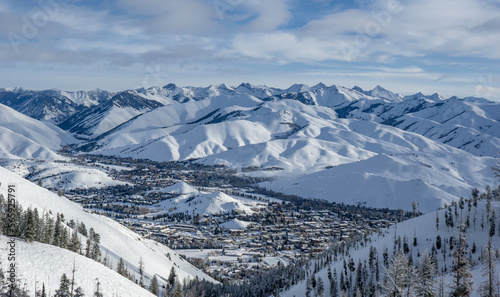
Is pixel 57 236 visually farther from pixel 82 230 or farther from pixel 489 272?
pixel 489 272

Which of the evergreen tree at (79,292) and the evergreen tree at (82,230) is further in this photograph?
the evergreen tree at (82,230)

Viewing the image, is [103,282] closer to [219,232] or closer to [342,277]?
[342,277]

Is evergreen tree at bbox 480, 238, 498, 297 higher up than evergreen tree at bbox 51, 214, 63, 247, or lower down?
higher up

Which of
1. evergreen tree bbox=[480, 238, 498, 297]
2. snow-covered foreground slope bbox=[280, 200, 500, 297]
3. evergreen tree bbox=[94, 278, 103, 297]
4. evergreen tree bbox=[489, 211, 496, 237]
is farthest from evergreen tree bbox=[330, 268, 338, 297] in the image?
evergreen tree bbox=[94, 278, 103, 297]

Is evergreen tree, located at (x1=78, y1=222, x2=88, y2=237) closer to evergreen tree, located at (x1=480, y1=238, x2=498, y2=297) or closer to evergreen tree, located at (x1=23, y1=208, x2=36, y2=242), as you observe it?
evergreen tree, located at (x1=23, y1=208, x2=36, y2=242)

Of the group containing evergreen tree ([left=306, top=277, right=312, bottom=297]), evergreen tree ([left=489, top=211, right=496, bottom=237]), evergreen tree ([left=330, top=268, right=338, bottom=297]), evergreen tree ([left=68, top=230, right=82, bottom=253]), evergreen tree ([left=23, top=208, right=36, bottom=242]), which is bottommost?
evergreen tree ([left=306, top=277, right=312, bottom=297])

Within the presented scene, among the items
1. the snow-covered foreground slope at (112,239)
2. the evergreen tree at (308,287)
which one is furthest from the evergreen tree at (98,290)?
the evergreen tree at (308,287)

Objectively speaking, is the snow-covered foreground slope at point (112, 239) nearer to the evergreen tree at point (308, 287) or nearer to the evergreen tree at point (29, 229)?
the evergreen tree at point (308, 287)

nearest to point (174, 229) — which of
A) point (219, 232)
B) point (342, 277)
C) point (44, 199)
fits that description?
point (219, 232)
